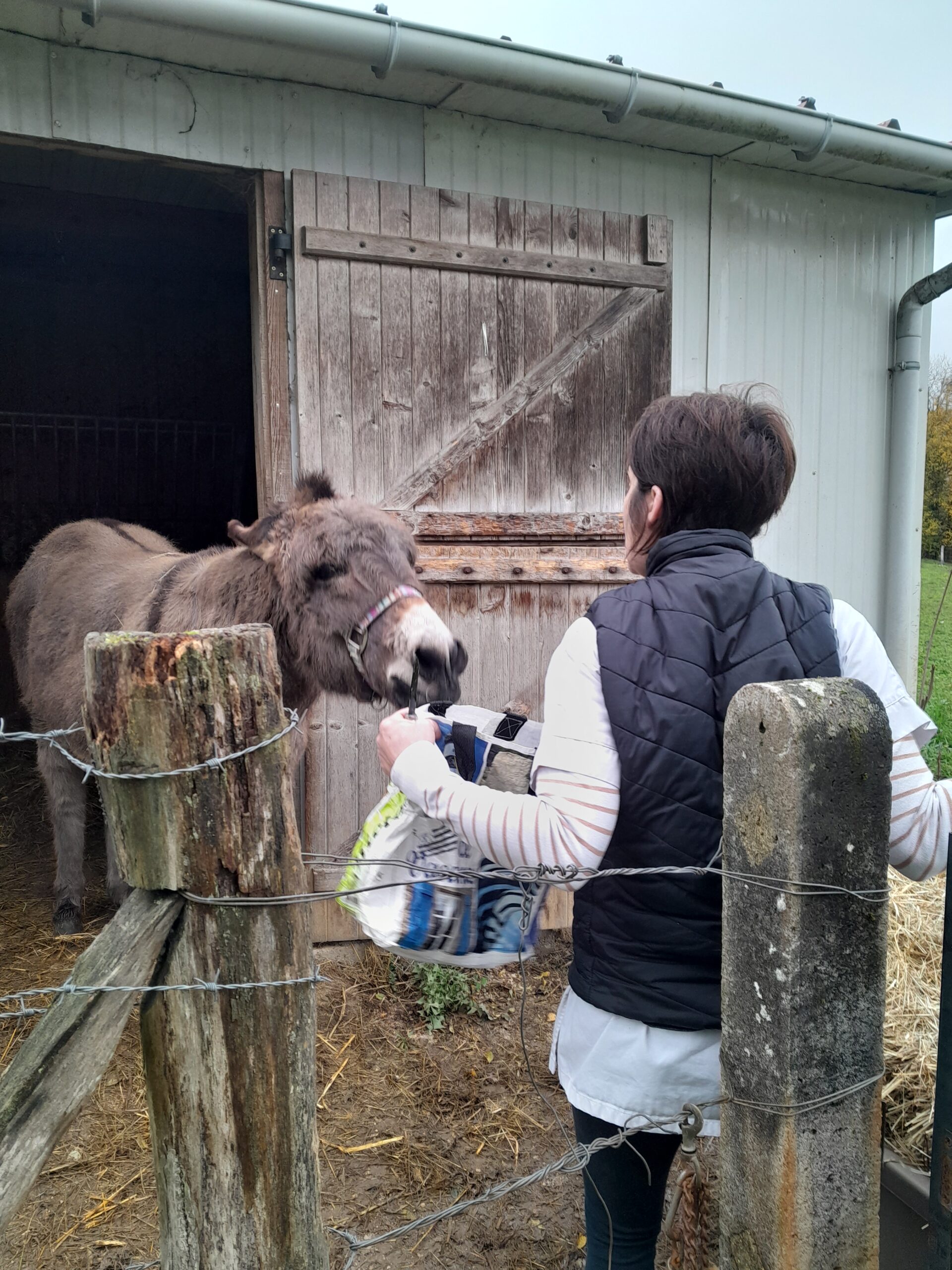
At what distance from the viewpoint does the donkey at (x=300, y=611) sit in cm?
271

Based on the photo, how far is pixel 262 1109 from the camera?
122 cm

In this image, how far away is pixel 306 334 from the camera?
146 inches

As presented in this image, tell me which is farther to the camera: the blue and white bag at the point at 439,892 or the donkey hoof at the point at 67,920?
the donkey hoof at the point at 67,920

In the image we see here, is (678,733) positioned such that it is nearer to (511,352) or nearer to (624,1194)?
(624,1194)

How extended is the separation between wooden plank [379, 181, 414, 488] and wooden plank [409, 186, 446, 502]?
0.02m

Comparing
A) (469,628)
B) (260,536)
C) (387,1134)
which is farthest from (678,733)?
(469,628)

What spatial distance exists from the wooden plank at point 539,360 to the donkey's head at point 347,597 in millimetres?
1247

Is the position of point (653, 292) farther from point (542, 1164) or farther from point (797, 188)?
point (542, 1164)

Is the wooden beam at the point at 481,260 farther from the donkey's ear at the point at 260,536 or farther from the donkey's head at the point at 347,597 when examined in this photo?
the donkey's ear at the point at 260,536

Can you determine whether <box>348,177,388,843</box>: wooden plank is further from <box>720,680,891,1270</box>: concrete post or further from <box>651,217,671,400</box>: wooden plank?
<box>720,680,891,1270</box>: concrete post

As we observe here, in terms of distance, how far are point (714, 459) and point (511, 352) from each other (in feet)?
9.47

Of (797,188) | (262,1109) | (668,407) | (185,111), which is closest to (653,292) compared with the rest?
(797,188)

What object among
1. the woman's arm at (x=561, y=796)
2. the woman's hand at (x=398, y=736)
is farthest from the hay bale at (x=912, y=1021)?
the woman's hand at (x=398, y=736)

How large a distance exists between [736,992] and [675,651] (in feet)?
1.64
